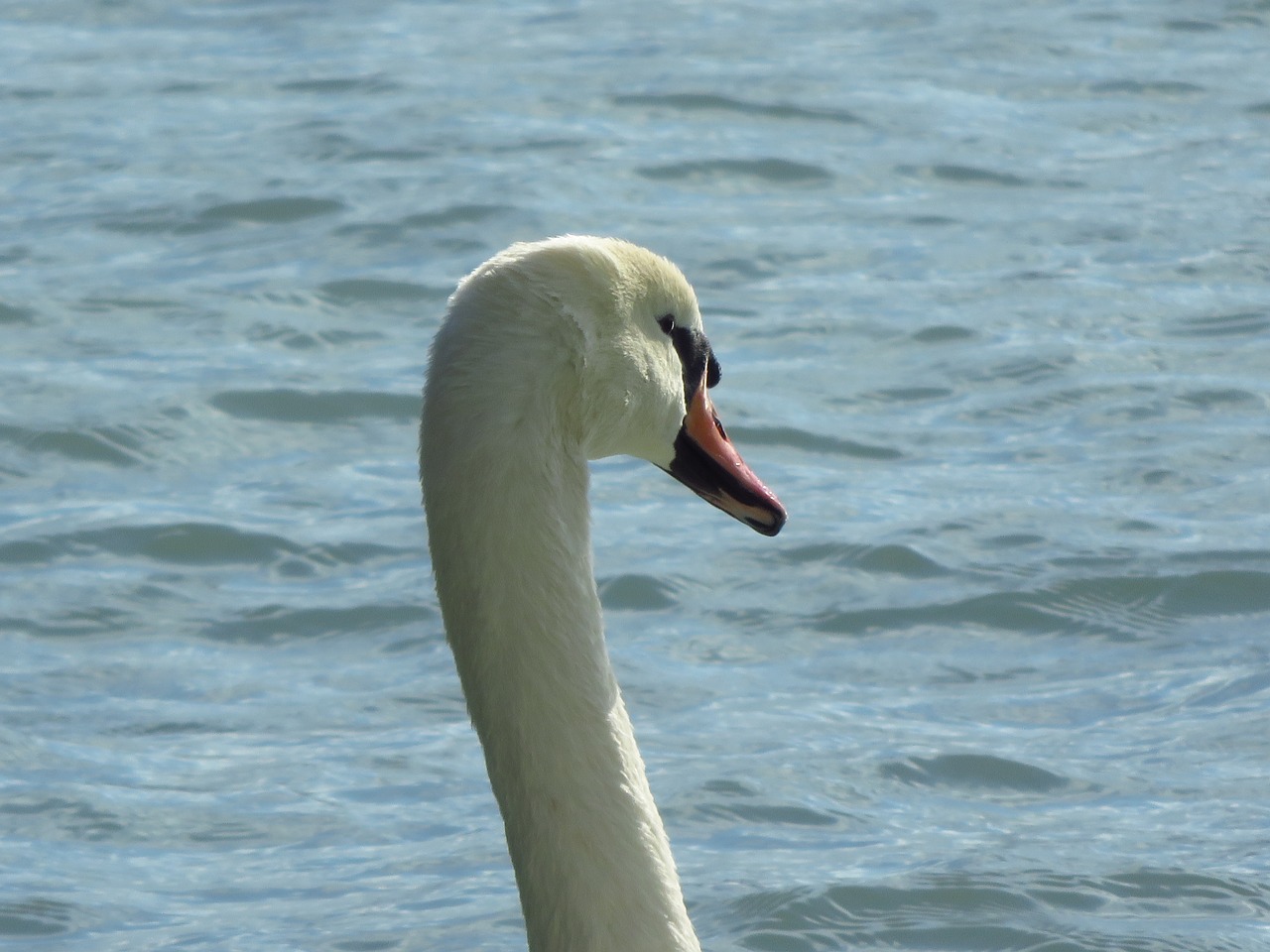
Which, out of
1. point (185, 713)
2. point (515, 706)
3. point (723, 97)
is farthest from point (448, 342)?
point (723, 97)

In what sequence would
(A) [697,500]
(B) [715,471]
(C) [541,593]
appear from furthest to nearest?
(A) [697,500] < (B) [715,471] < (C) [541,593]

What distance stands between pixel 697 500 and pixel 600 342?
184 inches

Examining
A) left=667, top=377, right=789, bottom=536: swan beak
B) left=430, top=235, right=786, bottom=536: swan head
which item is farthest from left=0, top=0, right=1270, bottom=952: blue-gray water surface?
left=430, top=235, right=786, bottom=536: swan head

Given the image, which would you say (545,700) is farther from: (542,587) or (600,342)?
(600,342)

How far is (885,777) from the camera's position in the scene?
6301 mm

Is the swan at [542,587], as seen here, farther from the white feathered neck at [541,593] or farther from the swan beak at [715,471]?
the swan beak at [715,471]

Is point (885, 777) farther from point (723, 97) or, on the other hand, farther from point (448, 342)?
point (723, 97)

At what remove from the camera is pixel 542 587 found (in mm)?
3676

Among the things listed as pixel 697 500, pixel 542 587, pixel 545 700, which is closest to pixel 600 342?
pixel 542 587

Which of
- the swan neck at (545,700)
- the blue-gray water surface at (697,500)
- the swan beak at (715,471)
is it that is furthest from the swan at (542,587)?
the blue-gray water surface at (697,500)

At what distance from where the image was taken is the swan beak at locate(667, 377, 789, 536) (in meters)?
4.30

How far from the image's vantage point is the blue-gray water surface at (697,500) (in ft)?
19.4

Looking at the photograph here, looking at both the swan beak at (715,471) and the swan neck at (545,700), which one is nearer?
the swan neck at (545,700)

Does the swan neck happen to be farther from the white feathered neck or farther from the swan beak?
the swan beak
